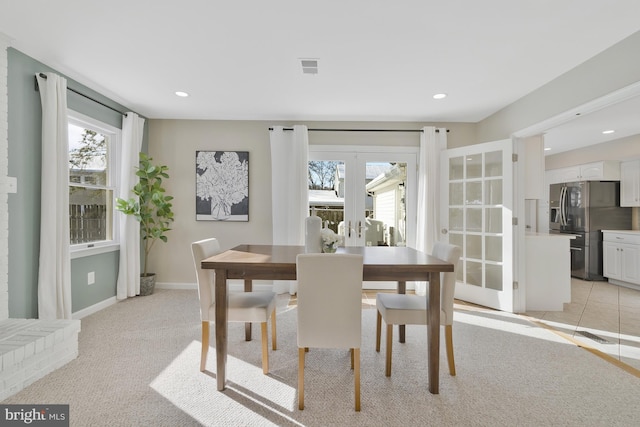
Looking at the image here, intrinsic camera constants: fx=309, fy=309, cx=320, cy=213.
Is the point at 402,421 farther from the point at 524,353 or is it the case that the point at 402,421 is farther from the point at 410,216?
the point at 410,216

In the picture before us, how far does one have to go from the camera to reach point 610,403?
73.4 inches

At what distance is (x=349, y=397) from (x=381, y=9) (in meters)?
2.48

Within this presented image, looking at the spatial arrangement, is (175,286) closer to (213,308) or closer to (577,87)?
(213,308)

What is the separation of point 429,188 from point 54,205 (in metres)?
4.13

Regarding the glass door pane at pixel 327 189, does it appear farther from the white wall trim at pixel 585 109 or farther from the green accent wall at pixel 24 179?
the green accent wall at pixel 24 179

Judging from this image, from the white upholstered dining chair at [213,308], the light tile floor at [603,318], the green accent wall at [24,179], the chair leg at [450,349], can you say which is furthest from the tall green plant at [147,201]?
the chair leg at [450,349]

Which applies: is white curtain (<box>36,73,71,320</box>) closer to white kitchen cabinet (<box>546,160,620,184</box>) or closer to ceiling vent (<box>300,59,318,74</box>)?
ceiling vent (<box>300,59,318,74</box>)

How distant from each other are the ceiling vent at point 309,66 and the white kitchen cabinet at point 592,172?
5.42 metres

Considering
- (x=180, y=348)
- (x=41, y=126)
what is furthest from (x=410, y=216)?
(x=41, y=126)

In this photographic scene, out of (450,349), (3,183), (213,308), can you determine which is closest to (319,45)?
(213,308)

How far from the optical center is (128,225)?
12.7 feet

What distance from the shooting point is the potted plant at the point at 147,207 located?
12.4 feet

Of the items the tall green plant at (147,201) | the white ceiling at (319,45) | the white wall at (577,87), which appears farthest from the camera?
the tall green plant at (147,201)

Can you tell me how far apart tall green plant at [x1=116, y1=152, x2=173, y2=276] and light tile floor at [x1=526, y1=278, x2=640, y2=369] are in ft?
15.0
